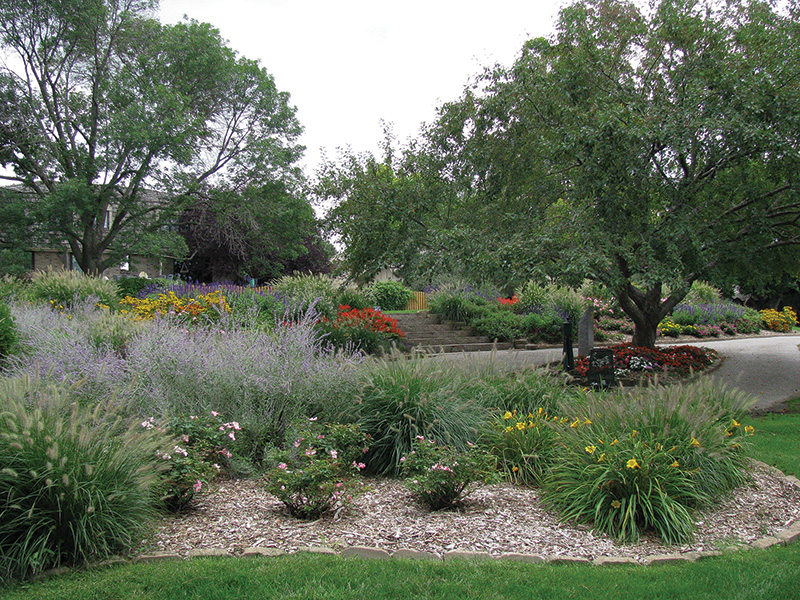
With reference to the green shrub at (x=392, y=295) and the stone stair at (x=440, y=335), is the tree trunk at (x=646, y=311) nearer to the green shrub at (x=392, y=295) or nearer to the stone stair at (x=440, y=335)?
the stone stair at (x=440, y=335)

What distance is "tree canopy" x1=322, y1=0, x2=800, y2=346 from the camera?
370 inches

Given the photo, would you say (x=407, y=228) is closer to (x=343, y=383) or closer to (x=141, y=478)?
(x=343, y=383)

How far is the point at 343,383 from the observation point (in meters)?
5.58

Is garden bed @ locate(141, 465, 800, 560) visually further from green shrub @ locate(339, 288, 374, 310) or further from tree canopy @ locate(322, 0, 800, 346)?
green shrub @ locate(339, 288, 374, 310)

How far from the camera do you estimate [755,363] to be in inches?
570

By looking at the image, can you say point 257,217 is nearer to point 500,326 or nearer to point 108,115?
point 108,115

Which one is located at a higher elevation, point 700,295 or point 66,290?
point 700,295

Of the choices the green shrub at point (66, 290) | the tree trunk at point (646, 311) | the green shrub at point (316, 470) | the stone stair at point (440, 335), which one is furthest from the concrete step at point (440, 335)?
the green shrub at point (316, 470)

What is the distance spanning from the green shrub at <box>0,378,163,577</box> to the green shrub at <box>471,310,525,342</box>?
14.8 m

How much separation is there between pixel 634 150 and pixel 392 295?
17325 mm

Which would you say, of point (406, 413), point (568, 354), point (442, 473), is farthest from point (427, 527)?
point (568, 354)

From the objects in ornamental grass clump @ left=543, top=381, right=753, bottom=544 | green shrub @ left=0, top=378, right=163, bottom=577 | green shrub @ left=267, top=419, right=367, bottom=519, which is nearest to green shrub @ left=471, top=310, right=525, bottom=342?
ornamental grass clump @ left=543, top=381, right=753, bottom=544

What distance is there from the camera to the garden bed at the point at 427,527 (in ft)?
11.7

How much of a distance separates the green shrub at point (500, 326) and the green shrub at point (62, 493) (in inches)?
583
